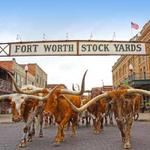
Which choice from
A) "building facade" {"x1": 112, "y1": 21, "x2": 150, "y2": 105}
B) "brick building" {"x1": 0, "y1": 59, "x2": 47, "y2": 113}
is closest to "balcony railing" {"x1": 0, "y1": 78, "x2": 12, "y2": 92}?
"brick building" {"x1": 0, "y1": 59, "x2": 47, "y2": 113}

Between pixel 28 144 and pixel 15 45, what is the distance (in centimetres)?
534

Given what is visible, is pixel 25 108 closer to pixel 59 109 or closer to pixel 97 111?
pixel 59 109

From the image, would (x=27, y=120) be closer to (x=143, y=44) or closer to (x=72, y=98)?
(x=72, y=98)

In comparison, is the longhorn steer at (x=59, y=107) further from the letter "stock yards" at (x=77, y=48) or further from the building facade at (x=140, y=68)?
the building facade at (x=140, y=68)

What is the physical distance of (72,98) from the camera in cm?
1473

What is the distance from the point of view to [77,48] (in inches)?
606

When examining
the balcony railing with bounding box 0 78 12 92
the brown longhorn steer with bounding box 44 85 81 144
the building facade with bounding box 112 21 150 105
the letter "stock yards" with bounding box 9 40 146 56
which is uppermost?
the building facade with bounding box 112 21 150 105

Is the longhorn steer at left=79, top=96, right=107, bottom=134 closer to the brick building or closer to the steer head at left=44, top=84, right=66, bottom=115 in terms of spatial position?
the steer head at left=44, top=84, right=66, bottom=115

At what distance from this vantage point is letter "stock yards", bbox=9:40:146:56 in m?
15.4

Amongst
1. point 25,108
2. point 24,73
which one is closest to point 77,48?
point 25,108

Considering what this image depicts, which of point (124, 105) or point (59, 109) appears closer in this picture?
point (124, 105)

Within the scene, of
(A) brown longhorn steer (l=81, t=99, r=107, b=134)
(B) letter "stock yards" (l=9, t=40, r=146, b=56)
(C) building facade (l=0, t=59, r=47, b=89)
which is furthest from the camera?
(C) building facade (l=0, t=59, r=47, b=89)

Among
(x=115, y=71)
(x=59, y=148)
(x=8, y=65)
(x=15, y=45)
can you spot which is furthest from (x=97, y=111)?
(x=115, y=71)

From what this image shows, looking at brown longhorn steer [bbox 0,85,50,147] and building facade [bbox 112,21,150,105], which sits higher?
building facade [bbox 112,21,150,105]
